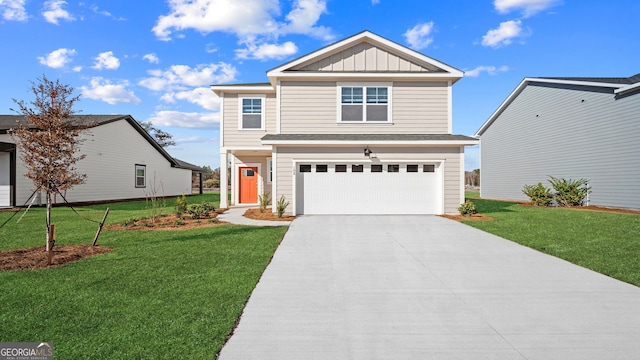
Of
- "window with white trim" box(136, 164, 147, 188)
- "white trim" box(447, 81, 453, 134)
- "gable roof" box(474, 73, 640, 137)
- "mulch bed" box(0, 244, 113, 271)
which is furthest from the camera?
"window with white trim" box(136, 164, 147, 188)

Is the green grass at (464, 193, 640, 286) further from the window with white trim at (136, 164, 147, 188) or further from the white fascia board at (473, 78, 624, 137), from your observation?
the window with white trim at (136, 164, 147, 188)

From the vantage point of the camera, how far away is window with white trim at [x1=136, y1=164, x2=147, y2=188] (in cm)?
2430

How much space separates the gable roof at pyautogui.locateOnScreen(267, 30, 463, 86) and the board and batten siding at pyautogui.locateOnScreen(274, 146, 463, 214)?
3.18 metres

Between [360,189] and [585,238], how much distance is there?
7052 mm

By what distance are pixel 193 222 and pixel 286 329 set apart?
28.4 feet

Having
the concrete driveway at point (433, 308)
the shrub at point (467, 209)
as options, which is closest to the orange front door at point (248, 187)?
the shrub at point (467, 209)

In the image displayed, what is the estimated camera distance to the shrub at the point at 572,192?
17.6 m

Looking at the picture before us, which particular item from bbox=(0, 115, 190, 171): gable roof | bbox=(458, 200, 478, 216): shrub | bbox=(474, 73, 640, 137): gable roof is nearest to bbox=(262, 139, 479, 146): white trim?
bbox=(458, 200, 478, 216): shrub

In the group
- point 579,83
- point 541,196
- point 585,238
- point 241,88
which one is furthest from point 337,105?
point 579,83

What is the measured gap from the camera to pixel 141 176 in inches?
976

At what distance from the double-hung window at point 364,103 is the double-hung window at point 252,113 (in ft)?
15.0

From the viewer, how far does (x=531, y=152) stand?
72.5ft

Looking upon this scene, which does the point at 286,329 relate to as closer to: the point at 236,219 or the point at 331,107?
the point at 236,219

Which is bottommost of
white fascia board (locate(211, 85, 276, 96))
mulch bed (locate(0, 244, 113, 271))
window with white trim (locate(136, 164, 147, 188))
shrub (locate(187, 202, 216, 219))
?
mulch bed (locate(0, 244, 113, 271))
